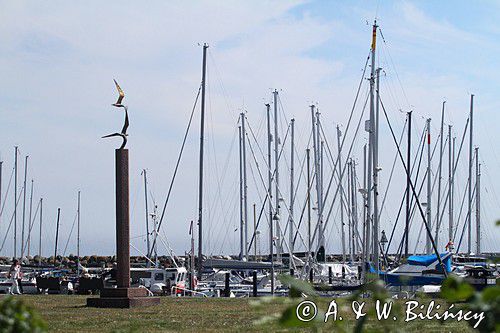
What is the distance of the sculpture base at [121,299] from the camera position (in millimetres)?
25750

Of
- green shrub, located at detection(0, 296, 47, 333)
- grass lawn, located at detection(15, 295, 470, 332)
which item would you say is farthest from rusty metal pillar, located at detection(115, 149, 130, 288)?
green shrub, located at detection(0, 296, 47, 333)

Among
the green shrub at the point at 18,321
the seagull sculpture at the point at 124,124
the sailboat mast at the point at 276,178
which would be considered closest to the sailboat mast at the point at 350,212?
the sailboat mast at the point at 276,178

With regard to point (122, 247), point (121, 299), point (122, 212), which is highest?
point (122, 212)

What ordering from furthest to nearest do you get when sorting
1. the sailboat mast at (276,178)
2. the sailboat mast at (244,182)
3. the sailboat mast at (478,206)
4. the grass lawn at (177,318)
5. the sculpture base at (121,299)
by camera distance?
the sailboat mast at (478,206) → the sailboat mast at (244,182) → the sailboat mast at (276,178) → the sculpture base at (121,299) → the grass lawn at (177,318)

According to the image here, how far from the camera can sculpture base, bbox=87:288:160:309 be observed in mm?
25750

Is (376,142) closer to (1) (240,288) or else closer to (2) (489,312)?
(1) (240,288)

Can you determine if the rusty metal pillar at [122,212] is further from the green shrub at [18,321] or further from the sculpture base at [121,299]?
the green shrub at [18,321]

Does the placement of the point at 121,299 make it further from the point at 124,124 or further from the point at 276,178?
the point at 276,178

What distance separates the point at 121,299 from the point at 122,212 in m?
2.82

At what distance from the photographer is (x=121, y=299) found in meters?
25.8

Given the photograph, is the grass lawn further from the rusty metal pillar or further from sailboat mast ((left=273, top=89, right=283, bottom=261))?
sailboat mast ((left=273, top=89, right=283, bottom=261))

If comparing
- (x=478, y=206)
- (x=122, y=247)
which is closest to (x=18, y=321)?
(x=122, y=247)

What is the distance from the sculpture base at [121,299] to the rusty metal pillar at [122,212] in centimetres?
72

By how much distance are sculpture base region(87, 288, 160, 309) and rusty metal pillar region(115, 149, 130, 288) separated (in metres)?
0.72
